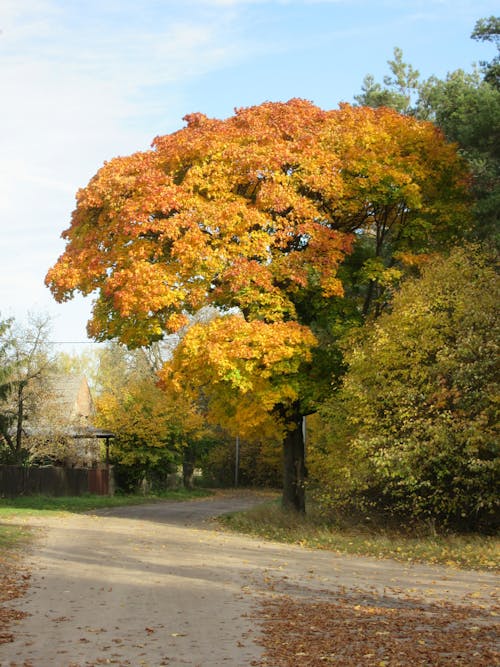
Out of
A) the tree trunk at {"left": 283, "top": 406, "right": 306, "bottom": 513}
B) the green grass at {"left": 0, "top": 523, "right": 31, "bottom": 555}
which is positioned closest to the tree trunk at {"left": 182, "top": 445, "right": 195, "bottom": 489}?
the tree trunk at {"left": 283, "top": 406, "right": 306, "bottom": 513}

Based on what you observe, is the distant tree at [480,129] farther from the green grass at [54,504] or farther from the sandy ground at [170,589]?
the green grass at [54,504]

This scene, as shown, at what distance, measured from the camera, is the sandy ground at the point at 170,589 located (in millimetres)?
8281

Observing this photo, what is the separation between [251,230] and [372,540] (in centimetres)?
913

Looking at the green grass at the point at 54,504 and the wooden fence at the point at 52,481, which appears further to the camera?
the wooden fence at the point at 52,481

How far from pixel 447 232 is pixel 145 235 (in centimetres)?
942

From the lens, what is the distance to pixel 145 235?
2416 centimetres

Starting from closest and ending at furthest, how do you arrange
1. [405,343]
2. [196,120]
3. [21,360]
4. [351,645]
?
[351,645] < [405,343] < [196,120] < [21,360]

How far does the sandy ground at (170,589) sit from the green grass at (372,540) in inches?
37.4

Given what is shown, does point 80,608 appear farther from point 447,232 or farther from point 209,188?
point 447,232

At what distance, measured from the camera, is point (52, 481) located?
134 feet

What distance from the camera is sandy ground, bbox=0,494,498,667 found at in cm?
828

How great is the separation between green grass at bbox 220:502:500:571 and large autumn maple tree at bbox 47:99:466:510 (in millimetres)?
1597

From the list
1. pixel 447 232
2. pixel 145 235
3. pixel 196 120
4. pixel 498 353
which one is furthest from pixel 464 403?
pixel 196 120

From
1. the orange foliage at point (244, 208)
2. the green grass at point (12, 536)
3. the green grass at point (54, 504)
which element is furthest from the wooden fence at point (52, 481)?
the orange foliage at point (244, 208)
